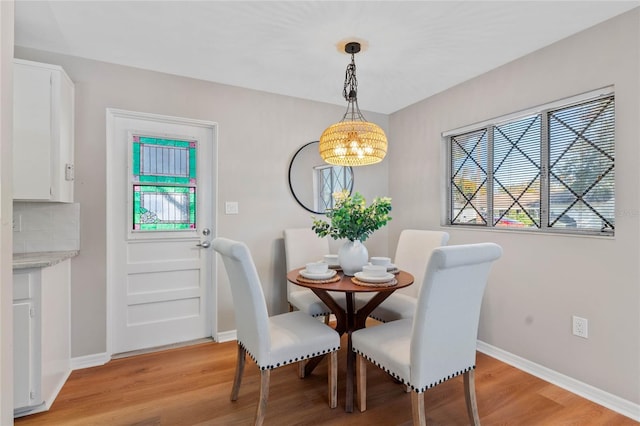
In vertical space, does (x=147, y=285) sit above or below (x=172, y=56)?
below

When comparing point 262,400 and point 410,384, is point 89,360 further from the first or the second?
point 410,384

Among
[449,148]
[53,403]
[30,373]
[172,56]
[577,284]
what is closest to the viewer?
[30,373]

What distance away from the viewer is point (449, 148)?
3.11 metres

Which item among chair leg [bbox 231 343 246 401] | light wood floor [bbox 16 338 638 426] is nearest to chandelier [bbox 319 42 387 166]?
chair leg [bbox 231 343 246 401]

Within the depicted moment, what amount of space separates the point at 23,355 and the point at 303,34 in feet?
Result: 8.22

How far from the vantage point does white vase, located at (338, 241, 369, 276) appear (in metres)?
2.15

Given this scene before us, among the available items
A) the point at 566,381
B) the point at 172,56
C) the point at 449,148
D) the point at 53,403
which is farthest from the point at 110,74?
the point at 566,381

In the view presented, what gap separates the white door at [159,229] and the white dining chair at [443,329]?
1846 millimetres

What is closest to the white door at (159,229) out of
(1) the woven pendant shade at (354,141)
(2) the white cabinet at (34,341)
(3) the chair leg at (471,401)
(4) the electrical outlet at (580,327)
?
(2) the white cabinet at (34,341)

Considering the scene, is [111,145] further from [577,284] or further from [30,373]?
[577,284]

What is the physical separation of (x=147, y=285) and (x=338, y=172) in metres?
2.12

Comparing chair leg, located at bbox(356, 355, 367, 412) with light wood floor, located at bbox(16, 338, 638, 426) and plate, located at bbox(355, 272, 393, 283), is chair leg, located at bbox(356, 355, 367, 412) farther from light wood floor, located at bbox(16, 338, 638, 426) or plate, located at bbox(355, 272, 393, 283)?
plate, located at bbox(355, 272, 393, 283)

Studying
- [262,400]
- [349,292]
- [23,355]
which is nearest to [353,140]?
[349,292]

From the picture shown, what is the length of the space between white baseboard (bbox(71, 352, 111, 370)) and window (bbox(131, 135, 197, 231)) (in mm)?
1001
